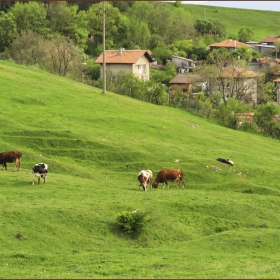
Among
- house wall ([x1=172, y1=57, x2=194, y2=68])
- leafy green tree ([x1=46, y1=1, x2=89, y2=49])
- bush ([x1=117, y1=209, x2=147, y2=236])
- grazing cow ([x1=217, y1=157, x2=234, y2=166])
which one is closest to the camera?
bush ([x1=117, y1=209, x2=147, y2=236])

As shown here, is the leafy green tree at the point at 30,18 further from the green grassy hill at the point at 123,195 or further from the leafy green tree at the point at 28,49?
the green grassy hill at the point at 123,195

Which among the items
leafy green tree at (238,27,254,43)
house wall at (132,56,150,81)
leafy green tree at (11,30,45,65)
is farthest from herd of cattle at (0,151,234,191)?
leafy green tree at (238,27,254,43)

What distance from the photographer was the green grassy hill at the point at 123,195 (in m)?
24.1

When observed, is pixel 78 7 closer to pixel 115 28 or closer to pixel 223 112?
pixel 115 28

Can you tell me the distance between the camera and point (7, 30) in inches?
3947

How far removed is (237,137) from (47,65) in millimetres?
32528

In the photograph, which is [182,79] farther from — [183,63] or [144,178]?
[144,178]

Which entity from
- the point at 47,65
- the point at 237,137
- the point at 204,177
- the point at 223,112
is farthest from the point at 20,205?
the point at 47,65

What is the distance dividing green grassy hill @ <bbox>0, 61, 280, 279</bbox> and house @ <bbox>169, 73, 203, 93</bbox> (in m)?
37.3

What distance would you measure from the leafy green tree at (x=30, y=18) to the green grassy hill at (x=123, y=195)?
47.2m

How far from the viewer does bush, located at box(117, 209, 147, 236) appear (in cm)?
2928

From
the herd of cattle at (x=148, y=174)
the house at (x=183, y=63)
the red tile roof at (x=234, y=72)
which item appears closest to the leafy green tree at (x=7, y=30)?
the red tile roof at (x=234, y=72)

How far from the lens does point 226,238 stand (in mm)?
29156

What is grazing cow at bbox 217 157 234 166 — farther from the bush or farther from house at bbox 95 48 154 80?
house at bbox 95 48 154 80
